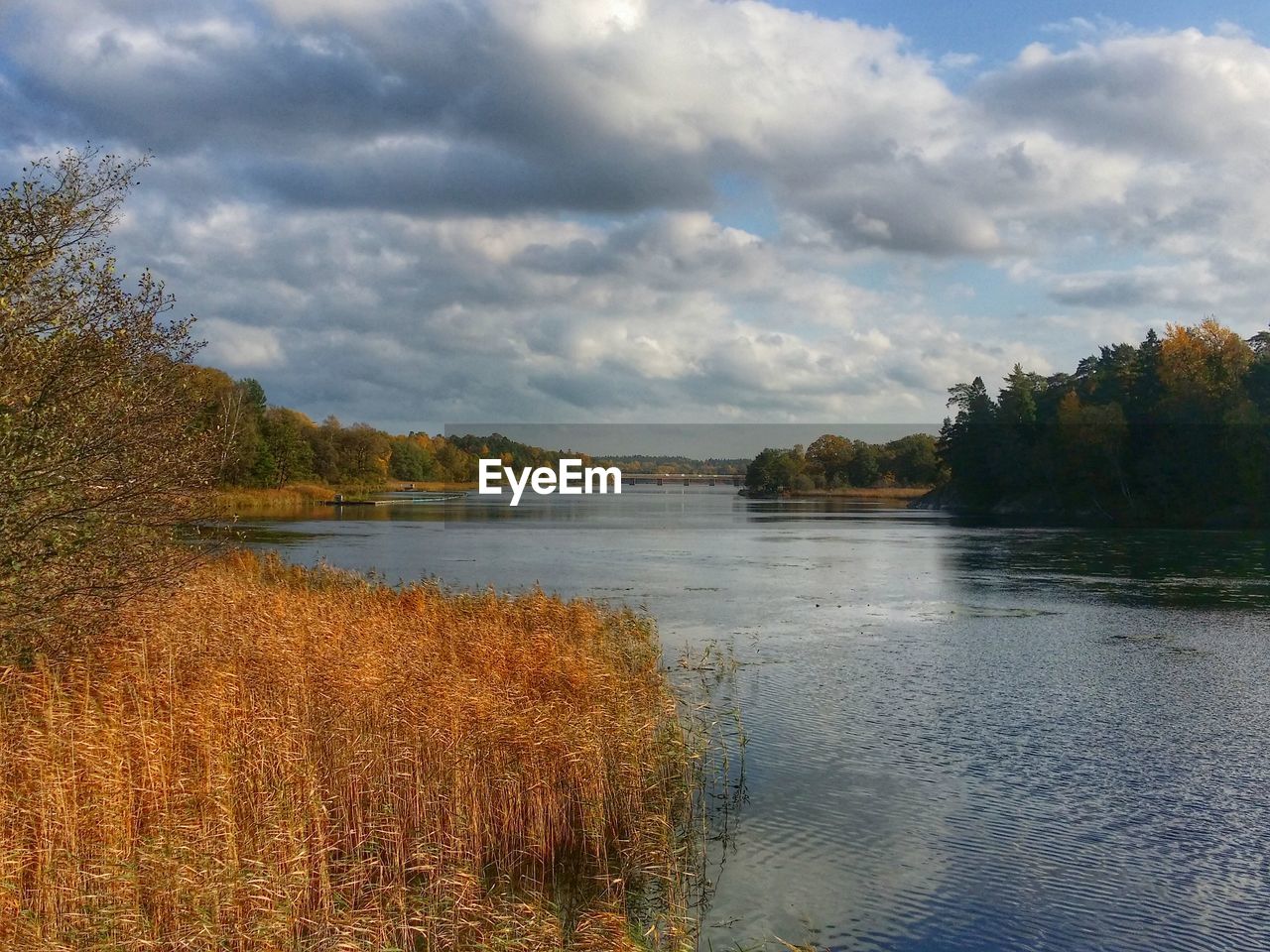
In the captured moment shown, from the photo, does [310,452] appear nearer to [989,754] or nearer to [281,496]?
[281,496]

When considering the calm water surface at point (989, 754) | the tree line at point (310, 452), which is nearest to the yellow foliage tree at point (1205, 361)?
the calm water surface at point (989, 754)

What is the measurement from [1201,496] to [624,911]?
87.4m

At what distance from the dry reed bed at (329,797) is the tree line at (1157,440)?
78758mm

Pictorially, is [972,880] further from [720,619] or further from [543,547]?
[543,547]

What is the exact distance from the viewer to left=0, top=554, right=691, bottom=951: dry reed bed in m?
8.45

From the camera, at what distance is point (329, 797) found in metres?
11.0

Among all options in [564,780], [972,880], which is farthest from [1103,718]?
[564,780]

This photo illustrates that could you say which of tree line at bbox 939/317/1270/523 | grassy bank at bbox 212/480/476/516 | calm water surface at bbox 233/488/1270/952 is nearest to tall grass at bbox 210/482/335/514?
grassy bank at bbox 212/480/476/516

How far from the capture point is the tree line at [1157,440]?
80.2 m

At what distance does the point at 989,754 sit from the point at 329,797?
9918 millimetres

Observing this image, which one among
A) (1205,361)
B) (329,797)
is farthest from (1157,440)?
(329,797)

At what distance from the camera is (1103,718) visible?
59.6 feet

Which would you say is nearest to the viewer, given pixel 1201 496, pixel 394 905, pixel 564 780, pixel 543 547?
pixel 394 905

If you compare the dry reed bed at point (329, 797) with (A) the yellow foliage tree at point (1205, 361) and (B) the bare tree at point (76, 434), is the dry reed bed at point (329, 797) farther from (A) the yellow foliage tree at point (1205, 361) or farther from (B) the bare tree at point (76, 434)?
(A) the yellow foliage tree at point (1205, 361)
